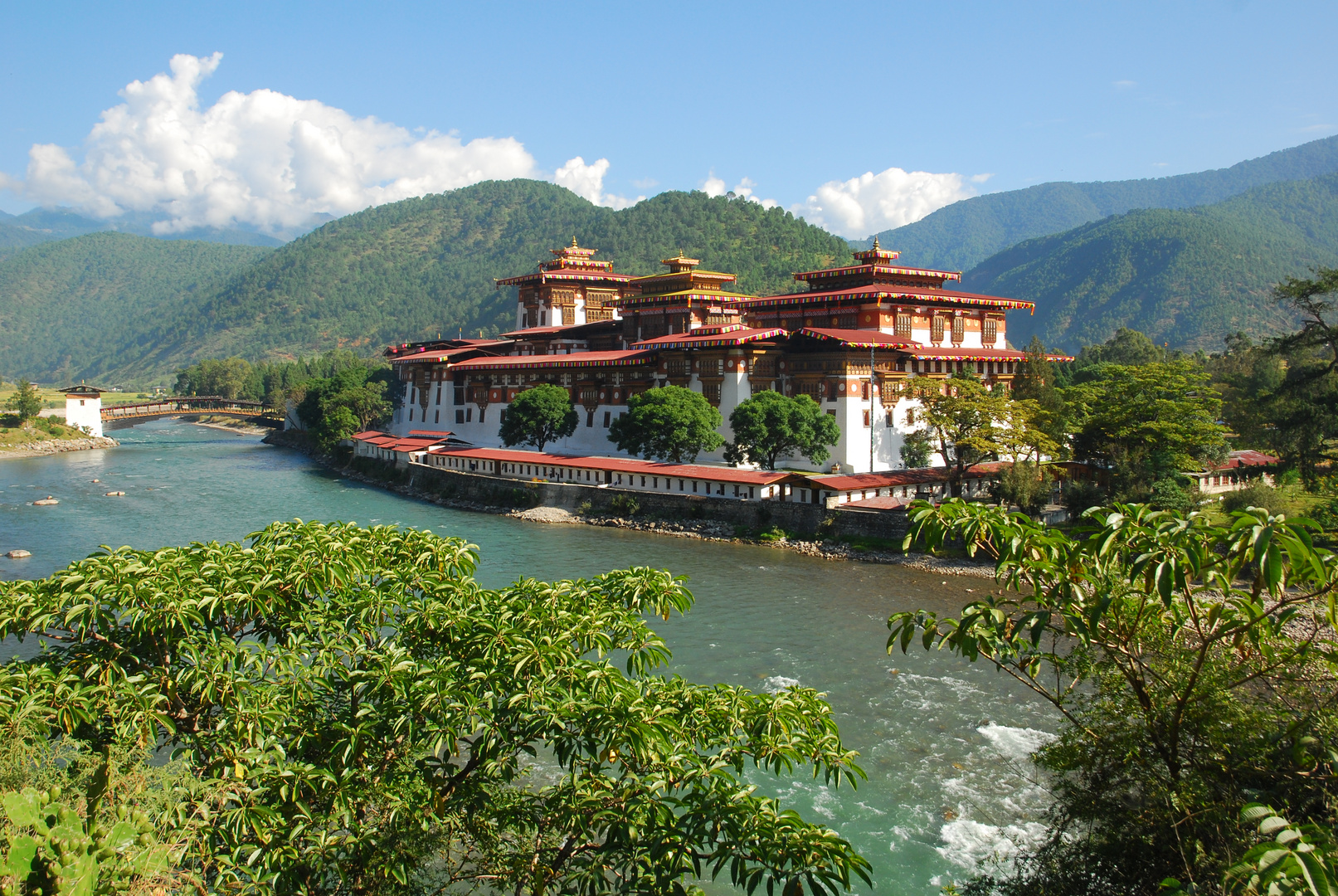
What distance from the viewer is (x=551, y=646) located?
321 inches

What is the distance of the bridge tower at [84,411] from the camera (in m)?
82.6

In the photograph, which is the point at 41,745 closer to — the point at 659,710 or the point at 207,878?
the point at 207,878

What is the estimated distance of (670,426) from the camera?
44.2 metres

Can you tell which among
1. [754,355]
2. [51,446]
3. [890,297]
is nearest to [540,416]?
[754,355]

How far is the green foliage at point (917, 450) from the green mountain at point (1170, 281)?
112 meters

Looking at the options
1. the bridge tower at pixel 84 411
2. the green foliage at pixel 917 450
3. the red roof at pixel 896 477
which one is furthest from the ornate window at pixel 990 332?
the bridge tower at pixel 84 411

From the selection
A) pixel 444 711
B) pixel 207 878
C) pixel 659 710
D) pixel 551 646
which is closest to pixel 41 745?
pixel 207 878

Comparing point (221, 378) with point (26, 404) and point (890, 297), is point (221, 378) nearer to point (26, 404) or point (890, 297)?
point (26, 404)

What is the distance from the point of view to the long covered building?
45062 mm

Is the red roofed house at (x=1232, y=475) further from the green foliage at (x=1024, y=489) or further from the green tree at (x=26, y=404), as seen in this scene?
the green tree at (x=26, y=404)

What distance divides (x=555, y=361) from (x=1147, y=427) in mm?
34362

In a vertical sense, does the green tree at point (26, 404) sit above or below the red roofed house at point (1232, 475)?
above

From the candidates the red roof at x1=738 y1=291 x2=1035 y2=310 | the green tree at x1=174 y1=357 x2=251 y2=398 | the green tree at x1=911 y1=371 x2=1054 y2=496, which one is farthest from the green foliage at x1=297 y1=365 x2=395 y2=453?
the green tree at x1=911 y1=371 x2=1054 y2=496

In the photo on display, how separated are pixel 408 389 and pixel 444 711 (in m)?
67.4
